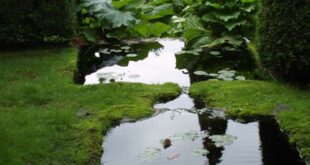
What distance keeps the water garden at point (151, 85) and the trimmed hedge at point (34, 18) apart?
0.02m

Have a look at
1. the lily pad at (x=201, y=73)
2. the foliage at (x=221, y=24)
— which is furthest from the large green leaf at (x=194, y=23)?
the lily pad at (x=201, y=73)

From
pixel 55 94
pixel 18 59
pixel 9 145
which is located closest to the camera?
pixel 9 145

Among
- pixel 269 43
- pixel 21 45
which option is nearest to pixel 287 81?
pixel 269 43

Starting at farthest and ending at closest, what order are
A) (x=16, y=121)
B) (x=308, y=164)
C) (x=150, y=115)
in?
(x=150, y=115) < (x=16, y=121) < (x=308, y=164)

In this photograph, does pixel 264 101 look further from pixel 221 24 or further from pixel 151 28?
pixel 151 28

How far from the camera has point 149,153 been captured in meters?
4.52

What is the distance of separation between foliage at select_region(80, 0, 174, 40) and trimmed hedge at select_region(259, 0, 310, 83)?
3597mm

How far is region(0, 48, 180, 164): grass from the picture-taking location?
445cm

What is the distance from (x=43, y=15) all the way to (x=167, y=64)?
94.4 inches

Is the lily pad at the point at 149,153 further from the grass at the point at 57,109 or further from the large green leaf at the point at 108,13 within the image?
the large green leaf at the point at 108,13

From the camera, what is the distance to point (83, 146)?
457 cm

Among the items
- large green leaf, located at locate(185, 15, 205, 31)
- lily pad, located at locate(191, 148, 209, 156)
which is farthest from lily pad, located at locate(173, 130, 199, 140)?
large green leaf, located at locate(185, 15, 205, 31)

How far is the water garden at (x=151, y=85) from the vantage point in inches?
181

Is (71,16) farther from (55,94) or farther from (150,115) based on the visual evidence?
(150,115)
